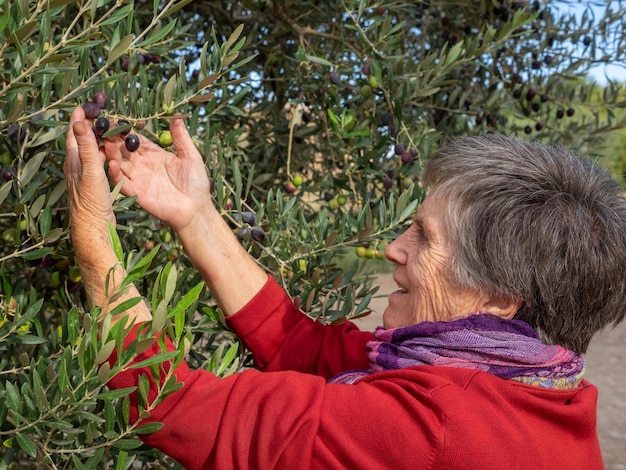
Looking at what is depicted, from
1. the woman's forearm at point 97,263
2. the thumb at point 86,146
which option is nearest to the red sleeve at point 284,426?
the woman's forearm at point 97,263

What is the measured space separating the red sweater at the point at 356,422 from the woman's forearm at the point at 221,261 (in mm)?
374

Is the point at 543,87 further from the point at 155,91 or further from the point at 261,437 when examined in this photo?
the point at 261,437

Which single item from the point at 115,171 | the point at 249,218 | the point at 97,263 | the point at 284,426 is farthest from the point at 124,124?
the point at 284,426

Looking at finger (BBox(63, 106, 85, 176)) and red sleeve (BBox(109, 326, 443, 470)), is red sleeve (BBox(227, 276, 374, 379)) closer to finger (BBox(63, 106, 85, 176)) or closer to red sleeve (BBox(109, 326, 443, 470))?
red sleeve (BBox(109, 326, 443, 470))

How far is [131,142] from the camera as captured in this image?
61.6 inches

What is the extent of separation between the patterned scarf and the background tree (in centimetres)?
33

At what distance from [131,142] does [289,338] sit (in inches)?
23.8

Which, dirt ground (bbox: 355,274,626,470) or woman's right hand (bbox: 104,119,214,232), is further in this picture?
dirt ground (bbox: 355,274,626,470)

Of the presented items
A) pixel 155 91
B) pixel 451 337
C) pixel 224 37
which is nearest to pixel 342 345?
pixel 451 337

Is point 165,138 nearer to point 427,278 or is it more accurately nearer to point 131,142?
point 131,142

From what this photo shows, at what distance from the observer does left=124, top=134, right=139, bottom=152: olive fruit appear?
157 centimetres

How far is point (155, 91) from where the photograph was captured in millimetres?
1663

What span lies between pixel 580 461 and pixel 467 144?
69 cm

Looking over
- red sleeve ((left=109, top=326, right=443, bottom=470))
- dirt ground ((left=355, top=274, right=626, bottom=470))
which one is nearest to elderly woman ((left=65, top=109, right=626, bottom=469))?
red sleeve ((left=109, top=326, right=443, bottom=470))
